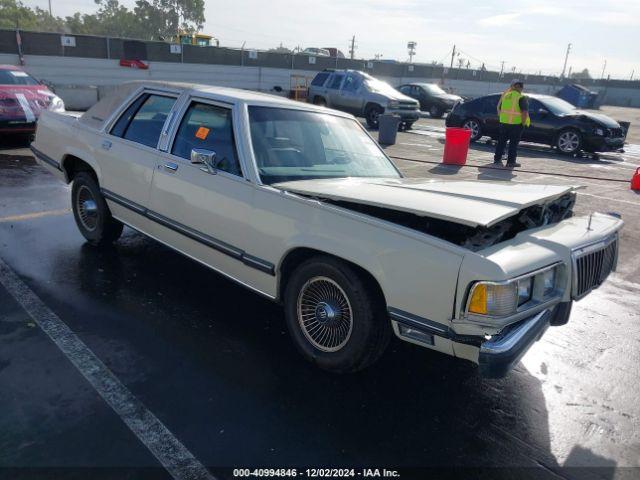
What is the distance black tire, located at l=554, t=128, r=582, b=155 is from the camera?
1380 centimetres

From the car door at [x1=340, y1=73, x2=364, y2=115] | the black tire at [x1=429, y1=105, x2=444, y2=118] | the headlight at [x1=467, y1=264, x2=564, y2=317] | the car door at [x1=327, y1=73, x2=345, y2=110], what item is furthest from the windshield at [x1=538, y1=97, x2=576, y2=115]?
the headlight at [x1=467, y1=264, x2=564, y2=317]

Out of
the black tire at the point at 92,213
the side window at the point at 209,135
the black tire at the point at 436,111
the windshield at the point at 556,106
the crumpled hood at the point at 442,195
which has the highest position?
the windshield at the point at 556,106

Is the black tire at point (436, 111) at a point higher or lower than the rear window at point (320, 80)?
lower

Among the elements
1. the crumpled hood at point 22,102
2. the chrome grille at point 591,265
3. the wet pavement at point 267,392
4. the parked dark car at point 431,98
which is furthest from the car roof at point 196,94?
the parked dark car at point 431,98

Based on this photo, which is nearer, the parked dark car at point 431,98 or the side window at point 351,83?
the side window at point 351,83

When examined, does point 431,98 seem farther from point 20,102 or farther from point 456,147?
point 20,102

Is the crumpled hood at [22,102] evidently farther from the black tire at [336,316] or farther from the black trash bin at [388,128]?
the black tire at [336,316]

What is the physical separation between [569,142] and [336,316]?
43.0 ft

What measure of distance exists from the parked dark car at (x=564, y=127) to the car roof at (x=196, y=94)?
37.1ft

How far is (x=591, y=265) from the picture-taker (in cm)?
311

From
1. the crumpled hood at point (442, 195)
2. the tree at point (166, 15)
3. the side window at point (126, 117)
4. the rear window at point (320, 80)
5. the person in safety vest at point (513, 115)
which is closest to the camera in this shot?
the crumpled hood at point (442, 195)

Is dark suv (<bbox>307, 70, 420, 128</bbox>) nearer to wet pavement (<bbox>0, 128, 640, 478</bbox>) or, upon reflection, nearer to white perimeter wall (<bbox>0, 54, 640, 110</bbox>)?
white perimeter wall (<bbox>0, 54, 640, 110</bbox>)

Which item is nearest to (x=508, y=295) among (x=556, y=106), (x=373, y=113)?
(x=556, y=106)

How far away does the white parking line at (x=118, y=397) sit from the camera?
7.97 feet
